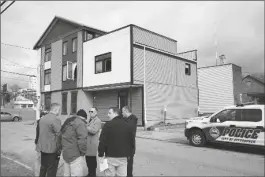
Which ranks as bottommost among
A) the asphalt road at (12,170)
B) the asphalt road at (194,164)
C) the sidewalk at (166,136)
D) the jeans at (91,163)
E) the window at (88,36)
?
the sidewalk at (166,136)

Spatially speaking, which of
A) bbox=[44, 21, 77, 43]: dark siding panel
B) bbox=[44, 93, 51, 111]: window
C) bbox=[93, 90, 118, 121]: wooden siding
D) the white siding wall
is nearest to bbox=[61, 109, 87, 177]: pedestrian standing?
the white siding wall

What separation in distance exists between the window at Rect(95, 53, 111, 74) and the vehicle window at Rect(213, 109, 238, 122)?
11.6 m

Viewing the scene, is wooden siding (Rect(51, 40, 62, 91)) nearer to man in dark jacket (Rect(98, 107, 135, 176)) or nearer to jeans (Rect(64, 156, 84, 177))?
jeans (Rect(64, 156, 84, 177))

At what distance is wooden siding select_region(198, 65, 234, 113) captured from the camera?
28047 mm

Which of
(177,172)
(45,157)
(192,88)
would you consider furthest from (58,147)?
(192,88)

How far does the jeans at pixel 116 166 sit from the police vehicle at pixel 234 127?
6845 mm

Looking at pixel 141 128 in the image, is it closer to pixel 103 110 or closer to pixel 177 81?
pixel 103 110

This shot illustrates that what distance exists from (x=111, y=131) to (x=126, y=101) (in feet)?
52.1

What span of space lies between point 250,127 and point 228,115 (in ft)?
3.38

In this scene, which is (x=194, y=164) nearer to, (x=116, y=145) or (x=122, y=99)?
(x=116, y=145)

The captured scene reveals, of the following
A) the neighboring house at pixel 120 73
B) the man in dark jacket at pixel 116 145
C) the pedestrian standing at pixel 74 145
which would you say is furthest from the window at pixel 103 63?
the man in dark jacket at pixel 116 145

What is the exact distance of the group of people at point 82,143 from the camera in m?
4.09

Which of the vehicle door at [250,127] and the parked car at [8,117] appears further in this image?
the parked car at [8,117]

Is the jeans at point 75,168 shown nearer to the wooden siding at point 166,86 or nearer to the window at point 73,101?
the wooden siding at point 166,86
